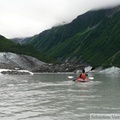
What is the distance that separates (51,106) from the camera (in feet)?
109

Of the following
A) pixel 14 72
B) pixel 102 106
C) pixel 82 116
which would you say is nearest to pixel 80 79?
pixel 102 106

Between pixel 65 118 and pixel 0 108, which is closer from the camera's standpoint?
pixel 65 118

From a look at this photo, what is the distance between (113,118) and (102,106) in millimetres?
7455

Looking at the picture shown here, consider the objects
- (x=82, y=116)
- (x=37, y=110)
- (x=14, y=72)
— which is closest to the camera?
(x=82, y=116)

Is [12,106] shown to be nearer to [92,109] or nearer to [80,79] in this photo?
[92,109]

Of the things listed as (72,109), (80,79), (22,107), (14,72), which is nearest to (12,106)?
(22,107)

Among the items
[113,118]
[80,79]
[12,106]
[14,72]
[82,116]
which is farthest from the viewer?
[14,72]

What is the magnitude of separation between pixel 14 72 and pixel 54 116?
119064 millimetres

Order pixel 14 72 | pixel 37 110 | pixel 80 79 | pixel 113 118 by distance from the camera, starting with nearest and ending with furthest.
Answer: pixel 113 118 → pixel 37 110 → pixel 80 79 → pixel 14 72

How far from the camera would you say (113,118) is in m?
25.5

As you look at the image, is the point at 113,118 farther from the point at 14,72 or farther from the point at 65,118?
the point at 14,72

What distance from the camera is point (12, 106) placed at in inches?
1294

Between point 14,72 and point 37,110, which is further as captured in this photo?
point 14,72

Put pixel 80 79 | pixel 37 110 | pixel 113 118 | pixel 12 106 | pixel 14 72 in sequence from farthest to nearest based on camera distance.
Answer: pixel 14 72 < pixel 80 79 < pixel 12 106 < pixel 37 110 < pixel 113 118
